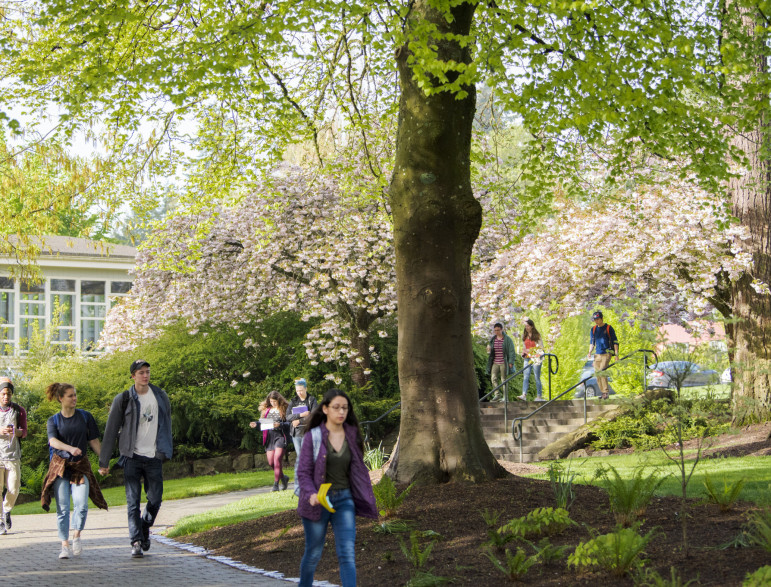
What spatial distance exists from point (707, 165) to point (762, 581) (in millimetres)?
8724

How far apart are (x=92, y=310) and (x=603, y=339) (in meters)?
21.9

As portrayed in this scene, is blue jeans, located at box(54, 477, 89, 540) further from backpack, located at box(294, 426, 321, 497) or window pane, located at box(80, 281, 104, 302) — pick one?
window pane, located at box(80, 281, 104, 302)

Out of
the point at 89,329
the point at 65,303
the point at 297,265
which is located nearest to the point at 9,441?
the point at 297,265

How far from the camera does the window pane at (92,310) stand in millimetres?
34688

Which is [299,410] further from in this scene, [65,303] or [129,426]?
[65,303]

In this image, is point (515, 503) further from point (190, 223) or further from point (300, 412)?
point (190, 223)

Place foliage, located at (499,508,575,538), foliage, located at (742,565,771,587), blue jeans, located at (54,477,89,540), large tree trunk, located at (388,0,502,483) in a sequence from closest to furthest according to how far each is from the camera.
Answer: foliage, located at (742,565,771,587), foliage, located at (499,508,575,538), blue jeans, located at (54,477,89,540), large tree trunk, located at (388,0,502,483)

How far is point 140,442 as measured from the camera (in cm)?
915

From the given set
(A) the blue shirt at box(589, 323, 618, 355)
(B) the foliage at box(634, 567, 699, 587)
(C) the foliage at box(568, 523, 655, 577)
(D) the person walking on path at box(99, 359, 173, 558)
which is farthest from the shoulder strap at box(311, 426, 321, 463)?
(A) the blue shirt at box(589, 323, 618, 355)

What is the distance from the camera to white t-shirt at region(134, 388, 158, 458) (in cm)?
915

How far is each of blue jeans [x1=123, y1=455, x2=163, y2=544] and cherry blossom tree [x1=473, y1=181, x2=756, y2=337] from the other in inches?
453

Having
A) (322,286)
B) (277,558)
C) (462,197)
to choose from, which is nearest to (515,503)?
(277,558)

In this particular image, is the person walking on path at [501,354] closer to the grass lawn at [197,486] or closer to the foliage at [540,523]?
the grass lawn at [197,486]

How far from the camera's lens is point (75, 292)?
3425 cm
